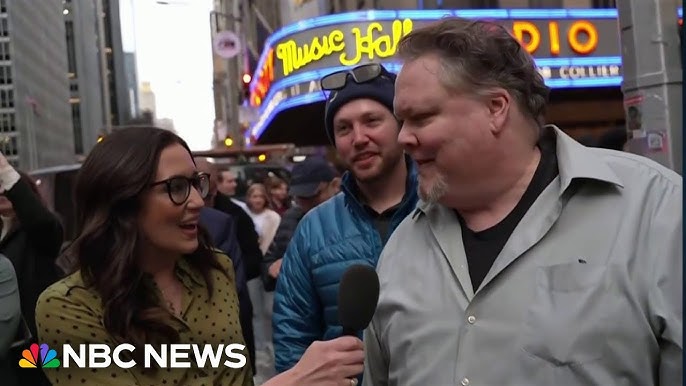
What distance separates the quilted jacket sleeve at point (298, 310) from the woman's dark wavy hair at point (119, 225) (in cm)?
89

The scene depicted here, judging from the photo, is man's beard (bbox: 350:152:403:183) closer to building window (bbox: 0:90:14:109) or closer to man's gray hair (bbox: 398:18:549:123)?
man's gray hair (bbox: 398:18:549:123)

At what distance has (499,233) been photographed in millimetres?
2219

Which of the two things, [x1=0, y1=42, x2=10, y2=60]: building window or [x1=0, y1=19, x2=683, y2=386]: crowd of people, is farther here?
[x1=0, y1=42, x2=10, y2=60]: building window

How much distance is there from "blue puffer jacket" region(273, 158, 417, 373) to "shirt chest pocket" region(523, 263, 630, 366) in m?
1.24

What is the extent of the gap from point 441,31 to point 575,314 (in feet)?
2.69

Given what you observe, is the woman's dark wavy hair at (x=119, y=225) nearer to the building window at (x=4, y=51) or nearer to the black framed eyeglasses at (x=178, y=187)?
the black framed eyeglasses at (x=178, y=187)

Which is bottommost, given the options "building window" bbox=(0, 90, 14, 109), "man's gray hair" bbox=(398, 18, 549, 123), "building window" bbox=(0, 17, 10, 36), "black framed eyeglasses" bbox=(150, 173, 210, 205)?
"black framed eyeglasses" bbox=(150, 173, 210, 205)

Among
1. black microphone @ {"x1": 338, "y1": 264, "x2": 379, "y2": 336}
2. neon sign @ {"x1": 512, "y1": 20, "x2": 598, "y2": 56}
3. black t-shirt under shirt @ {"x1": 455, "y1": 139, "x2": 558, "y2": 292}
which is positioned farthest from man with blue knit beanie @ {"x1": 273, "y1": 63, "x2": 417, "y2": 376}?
neon sign @ {"x1": 512, "y1": 20, "x2": 598, "y2": 56}

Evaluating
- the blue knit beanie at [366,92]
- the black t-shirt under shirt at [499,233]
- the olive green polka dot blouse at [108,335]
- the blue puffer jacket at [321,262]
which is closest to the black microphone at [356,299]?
the black t-shirt under shirt at [499,233]

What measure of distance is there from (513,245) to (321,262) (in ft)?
4.37

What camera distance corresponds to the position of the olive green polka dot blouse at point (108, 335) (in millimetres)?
2375

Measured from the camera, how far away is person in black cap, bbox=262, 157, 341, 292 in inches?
264

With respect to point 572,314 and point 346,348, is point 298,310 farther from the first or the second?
point 572,314

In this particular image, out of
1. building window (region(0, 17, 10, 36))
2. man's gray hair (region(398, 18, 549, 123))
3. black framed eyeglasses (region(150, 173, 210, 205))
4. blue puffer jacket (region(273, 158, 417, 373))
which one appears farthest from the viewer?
building window (region(0, 17, 10, 36))
